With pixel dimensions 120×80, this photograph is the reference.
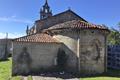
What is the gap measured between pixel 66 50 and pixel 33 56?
3049 mm

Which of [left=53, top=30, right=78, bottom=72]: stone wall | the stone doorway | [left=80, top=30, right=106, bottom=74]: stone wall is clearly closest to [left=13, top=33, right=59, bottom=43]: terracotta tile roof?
[left=53, top=30, right=78, bottom=72]: stone wall

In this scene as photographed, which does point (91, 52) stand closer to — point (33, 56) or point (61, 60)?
point (61, 60)

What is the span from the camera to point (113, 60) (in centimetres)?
2652

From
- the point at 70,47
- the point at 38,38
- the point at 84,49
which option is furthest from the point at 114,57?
the point at 38,38

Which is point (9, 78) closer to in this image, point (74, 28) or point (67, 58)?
point (67, 58)

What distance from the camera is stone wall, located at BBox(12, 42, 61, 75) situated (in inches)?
805

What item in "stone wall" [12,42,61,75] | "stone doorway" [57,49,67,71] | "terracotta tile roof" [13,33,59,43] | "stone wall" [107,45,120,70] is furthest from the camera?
"stone wall" [107,45,120,70]

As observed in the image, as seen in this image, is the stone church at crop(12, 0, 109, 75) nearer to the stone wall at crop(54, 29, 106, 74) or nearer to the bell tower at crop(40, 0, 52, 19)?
the stone wall at crop(54, 29, 106, 74)

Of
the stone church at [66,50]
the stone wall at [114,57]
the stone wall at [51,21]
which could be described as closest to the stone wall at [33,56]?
the stone church at [66,50]

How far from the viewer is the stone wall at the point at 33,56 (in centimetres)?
2045

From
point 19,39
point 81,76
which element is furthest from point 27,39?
point 81,76

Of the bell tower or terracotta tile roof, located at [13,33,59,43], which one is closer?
terracotta tile roof, located at [13,33,59,43]

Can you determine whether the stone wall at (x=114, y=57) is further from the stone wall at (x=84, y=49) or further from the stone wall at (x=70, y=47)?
the stone wall at (x=70, y=47)

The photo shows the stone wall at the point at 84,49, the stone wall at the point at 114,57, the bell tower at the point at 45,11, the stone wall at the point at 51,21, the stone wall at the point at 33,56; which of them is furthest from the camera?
the bell tower at the point at 45,11
